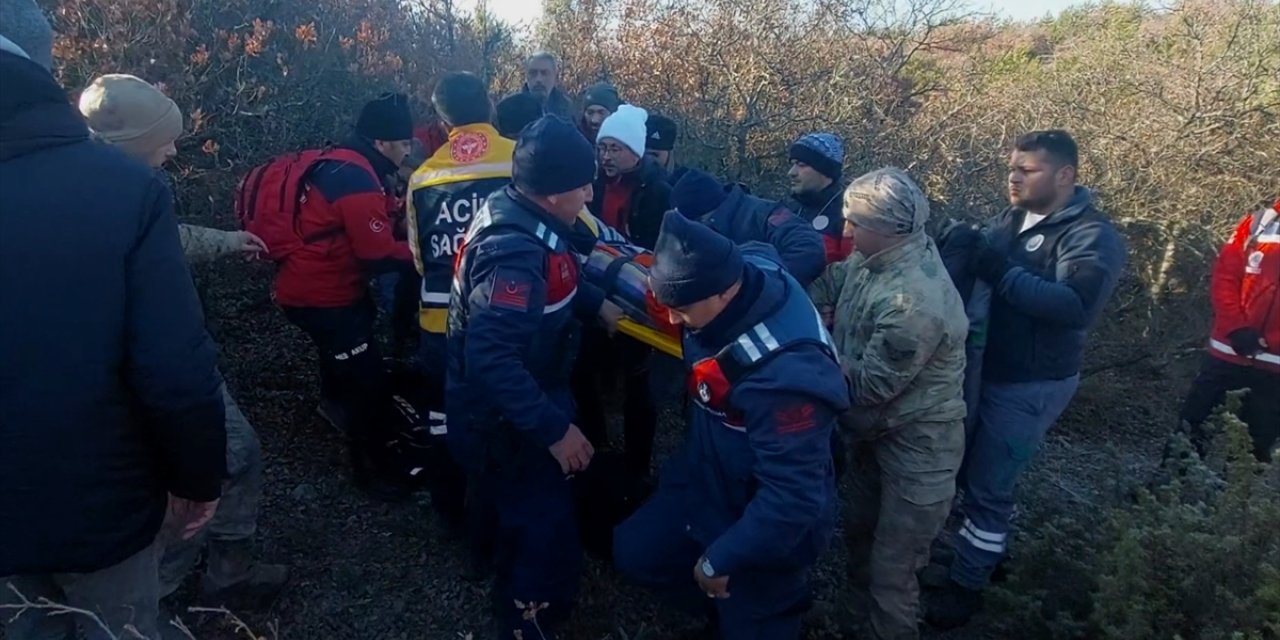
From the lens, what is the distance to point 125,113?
2703mm

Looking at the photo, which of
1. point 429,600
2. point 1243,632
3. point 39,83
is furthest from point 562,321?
point 1243,632

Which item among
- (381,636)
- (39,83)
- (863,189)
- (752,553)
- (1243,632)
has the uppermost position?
(39,83)

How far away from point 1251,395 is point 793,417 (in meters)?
3.14

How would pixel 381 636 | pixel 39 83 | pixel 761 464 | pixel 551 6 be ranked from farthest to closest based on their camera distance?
pixel 551 6 < pixel 381 636 < pixel 761 464 < pixel 39 83

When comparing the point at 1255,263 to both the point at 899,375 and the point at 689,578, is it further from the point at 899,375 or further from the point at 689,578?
the point at 689,578

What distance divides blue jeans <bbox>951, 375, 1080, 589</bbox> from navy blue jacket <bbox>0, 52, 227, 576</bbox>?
2890mm

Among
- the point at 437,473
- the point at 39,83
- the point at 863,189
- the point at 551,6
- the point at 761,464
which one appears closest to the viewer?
the point at 39,83

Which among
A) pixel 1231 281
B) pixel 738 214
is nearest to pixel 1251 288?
pixel 1231 281

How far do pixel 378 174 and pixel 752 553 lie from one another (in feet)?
8.46

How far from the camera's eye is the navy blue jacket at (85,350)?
5.83 ft

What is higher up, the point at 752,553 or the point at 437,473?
the point at 752,553

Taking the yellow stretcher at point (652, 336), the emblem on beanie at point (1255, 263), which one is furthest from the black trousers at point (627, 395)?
the emblem on beanie at point (1255, 263)

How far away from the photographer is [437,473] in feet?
12.7

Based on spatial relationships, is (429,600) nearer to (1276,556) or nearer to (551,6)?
(1276,556)
